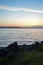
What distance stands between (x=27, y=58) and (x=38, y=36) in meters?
1.10

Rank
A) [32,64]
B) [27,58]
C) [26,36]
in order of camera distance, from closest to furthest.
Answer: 1. [32,64]
2. [27,58]
3. [26,36]

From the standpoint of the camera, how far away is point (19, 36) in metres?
3.25

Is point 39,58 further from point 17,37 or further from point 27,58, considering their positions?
point 17,37

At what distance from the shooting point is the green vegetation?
2.36 metres

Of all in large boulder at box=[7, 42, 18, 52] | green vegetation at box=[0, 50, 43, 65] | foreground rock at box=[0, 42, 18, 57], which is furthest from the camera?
large boulder at box=[7, 42, 18, 52]

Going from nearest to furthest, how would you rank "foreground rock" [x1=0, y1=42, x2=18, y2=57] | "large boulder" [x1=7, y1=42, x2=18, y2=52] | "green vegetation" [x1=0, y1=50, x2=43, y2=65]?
"green vegetation" [x1=0, y1=50, x2=43, y2=65], "foreground rock" [x1=0, y1=42, x2=18, y2=57], "large boulder" [x1=7, y1=42, x2=18, y2=52]

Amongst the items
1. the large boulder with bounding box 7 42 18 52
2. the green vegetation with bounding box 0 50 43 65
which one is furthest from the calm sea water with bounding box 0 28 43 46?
the green vegetation with bounding box 0 50 43 65

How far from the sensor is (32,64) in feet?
7.80

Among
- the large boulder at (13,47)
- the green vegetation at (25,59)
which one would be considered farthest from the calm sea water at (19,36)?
the green vegetation at (25,59)

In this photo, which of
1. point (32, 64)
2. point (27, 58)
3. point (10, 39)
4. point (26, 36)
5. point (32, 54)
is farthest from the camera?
point (26, 36)

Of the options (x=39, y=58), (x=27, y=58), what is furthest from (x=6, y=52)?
(x=39, y=58)

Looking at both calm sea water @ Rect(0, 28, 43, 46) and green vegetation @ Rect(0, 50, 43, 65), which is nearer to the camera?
green vegetation @ Rect(0, 50, 43, 65)

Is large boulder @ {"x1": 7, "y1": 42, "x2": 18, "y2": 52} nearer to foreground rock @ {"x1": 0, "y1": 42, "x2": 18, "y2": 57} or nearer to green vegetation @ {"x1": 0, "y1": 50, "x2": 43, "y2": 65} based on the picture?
foreground rock @ {"x1": 0, "y1": 42, "x2": 18, "y2": 57}

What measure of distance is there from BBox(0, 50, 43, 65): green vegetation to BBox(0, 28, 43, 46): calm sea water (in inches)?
17.7
